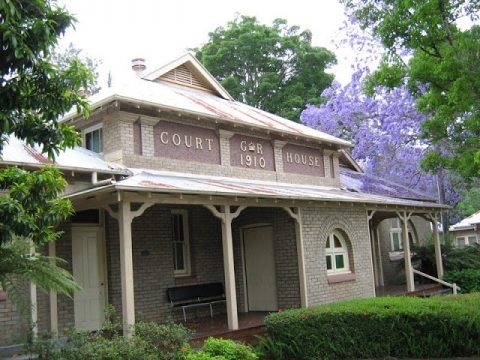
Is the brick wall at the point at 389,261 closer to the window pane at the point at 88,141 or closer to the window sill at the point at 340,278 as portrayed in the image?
the window sill at the point at 340,278

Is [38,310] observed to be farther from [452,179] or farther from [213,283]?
[452,179]

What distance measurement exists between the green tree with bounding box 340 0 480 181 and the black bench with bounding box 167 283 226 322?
20.7ft

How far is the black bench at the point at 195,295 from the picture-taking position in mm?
13438

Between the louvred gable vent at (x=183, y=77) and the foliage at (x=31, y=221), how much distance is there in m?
11.2

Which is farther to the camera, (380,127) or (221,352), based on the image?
(380,127)

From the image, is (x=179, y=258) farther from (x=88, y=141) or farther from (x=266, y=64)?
(x=266, y=64)

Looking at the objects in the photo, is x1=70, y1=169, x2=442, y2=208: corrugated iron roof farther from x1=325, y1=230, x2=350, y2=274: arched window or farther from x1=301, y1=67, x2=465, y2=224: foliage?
x1=301, y1=67, x2=465, y2=224: foliage

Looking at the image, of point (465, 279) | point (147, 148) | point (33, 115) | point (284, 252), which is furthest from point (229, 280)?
point (465, 279)

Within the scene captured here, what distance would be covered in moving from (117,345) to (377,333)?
196 inches

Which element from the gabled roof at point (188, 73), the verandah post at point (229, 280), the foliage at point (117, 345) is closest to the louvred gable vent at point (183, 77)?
the gabled roof at point (188, 73)

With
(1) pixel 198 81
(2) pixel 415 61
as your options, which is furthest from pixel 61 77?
(1) pixel 198 81

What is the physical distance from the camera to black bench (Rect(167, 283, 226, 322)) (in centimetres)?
1344

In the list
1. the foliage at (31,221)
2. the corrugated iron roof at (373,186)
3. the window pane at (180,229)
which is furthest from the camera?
the corrugated iron roof at (373,186)

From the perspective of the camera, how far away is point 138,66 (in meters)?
17.1
